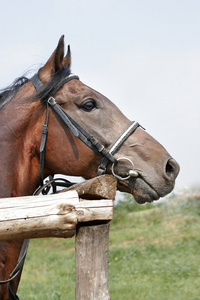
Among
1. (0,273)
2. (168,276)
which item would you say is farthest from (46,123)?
(168,276)

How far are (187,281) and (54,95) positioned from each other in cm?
443

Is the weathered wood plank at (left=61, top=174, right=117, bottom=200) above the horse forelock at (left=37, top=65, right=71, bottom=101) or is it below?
below

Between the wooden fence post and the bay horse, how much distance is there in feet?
2.28

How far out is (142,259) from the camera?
7.80 meters

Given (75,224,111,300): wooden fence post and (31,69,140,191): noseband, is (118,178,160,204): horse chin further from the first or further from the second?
(75,224,111,300): wooden fence post

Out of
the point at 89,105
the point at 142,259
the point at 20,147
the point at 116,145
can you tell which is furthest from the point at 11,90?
the point at 142,259

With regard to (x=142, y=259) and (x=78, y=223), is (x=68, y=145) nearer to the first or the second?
(x=78, y=223)

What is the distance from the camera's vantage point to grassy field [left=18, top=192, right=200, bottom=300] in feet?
19.0

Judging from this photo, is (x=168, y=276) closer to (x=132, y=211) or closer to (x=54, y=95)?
(x=54, y=95)

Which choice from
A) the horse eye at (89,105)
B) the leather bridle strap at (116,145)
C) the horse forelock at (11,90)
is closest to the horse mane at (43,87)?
the horse forelock at (11,90)

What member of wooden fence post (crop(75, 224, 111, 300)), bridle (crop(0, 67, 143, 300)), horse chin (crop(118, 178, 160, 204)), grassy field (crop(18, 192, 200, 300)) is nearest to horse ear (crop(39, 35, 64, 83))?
bridle (crop(0, 67, 143, 300))

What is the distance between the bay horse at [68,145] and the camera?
2.76m

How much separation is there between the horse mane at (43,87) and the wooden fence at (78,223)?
1048 millimetres

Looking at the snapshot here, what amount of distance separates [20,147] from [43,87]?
1.77ft
